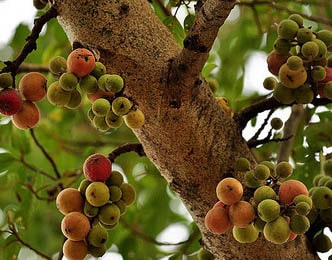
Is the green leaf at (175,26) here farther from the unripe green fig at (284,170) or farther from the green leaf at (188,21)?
the unripe green fig at (284,170)

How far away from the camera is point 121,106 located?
110 centimetres

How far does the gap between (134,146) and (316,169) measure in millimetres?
537

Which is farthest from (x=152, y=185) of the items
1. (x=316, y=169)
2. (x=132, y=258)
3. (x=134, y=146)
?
(x=134, y=146)

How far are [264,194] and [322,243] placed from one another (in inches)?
11.4

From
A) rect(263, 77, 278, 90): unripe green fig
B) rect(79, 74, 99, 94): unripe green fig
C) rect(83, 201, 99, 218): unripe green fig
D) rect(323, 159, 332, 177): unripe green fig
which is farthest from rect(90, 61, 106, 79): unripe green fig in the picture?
rect(323, 159, 332, 177): unripe green fig

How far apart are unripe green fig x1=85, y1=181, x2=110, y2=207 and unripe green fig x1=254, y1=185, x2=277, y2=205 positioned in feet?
0.89

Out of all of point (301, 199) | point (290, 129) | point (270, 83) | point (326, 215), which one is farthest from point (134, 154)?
point (301, 199)

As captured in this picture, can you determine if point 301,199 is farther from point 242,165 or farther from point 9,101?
point 9,101

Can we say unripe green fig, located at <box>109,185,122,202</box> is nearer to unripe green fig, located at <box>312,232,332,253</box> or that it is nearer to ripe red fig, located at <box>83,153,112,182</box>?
ripe red fig, located at <box>83,153,112,182</box>

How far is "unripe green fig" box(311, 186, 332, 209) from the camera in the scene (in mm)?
1245

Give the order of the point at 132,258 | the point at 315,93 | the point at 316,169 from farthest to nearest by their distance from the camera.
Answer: the point at 132,258 → the point at 316,169 → the point at 315,93

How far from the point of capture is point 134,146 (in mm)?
1396

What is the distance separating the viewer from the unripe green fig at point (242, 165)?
1.24 metres

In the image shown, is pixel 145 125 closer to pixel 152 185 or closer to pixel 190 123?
pixel 190 123
